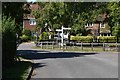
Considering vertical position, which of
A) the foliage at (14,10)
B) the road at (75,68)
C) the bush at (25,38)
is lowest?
the road at (75,68)

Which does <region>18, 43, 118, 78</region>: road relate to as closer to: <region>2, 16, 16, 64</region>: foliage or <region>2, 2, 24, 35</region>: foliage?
<region>2, 16, 16, 64</region>: foliage

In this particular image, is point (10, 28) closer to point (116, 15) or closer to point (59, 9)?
point (116, 15)

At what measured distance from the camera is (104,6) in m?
71.7

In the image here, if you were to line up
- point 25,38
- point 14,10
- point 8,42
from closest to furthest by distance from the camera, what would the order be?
point 8,42, point 14,10, point 25,38

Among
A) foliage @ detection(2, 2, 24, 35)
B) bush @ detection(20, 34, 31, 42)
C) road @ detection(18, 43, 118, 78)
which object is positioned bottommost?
road @ detection(18, 43, 118, 78)

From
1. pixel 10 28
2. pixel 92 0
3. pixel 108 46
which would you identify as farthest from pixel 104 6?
pixel 10 28

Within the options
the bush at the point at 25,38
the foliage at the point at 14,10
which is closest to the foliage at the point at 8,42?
the foliage at the point at 14,10

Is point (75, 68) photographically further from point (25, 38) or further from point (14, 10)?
point (25, 38)

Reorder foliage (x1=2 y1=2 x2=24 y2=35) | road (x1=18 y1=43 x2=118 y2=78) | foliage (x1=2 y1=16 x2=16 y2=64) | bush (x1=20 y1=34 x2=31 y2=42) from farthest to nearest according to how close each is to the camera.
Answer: bush (x1=20 y1=34 x2=31 y2=42)
foliage (x1=2 y1=2 x2=24 y2=35)
foliage (x1=2 y1=16 x2=16 y2=64)
road (x1=18 y1=43 x2=118 y2=78)

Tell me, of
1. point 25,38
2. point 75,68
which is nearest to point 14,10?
point 75,68

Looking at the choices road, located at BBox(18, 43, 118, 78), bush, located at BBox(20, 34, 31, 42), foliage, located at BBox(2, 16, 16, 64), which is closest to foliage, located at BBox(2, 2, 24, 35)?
road, located at BBox(18, 43, 118, 78)

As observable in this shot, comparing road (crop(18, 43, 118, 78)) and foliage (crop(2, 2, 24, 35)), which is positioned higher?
foliage (crop(2, 2, 24, 35))

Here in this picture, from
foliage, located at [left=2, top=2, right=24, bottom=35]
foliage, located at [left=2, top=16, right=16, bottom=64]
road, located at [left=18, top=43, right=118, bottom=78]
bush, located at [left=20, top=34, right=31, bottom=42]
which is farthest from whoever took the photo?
bush, located at [left=20, top=34, right=31, bottom=42]

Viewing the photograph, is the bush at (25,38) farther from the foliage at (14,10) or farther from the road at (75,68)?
the road at (75,68)
